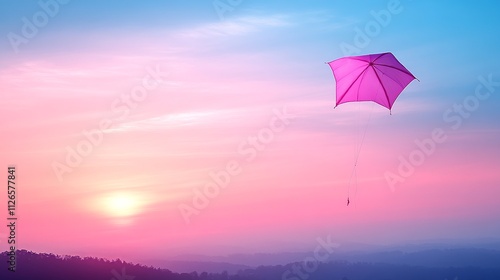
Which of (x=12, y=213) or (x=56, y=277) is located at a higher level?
(x=56, y=277)

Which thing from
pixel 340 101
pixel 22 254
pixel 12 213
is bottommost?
pixel 12 213

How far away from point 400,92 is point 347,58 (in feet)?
12.5

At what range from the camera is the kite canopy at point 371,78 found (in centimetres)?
4012

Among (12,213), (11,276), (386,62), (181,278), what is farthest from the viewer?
(181,278)

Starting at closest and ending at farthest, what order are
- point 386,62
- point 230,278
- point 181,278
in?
point 386,62, point 181,278, point 230,278

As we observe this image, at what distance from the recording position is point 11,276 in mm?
121438

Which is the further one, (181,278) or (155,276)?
(181,278)

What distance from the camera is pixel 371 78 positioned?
40.4 m

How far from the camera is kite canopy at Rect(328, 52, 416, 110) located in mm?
40125

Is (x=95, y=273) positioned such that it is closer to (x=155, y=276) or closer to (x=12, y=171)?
(x=155, y=276)

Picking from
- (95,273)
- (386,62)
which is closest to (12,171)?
(386,62)

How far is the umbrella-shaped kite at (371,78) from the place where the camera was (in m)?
40.2

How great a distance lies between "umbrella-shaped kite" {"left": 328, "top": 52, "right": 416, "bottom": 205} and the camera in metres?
40.2

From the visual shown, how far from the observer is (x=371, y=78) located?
132 ft
